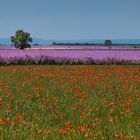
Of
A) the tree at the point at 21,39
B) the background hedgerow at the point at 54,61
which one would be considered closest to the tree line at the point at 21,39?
the tree at the point at 21,39

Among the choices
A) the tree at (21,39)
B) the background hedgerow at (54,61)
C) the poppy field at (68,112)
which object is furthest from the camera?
the tree at (21,39)

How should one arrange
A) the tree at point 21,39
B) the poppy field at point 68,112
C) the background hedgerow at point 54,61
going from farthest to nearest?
the tree at point 21,39, the background hedgerow at point 54,61, the poppy field at point 68,112

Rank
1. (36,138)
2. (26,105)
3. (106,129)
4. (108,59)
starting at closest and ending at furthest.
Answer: (36,138) → (106,129) → (26,105) → (108,59)

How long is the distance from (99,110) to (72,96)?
8.60 feet

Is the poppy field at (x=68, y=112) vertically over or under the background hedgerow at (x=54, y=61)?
over

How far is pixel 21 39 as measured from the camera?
→ 2800 inches

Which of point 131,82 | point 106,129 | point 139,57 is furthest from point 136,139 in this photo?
point 139,57

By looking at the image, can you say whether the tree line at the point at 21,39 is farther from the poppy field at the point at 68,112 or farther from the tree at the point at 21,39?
the poppy field at the point at 68,112

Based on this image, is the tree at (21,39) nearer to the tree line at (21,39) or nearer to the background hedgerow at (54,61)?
the tree line at (21,39)

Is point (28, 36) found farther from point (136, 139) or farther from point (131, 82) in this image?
point (136, 139)

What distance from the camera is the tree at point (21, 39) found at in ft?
230

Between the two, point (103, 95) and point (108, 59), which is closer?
point (103, 95)

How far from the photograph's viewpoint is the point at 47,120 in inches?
431

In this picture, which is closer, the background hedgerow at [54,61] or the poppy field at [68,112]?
the poppy field at [68,112]
